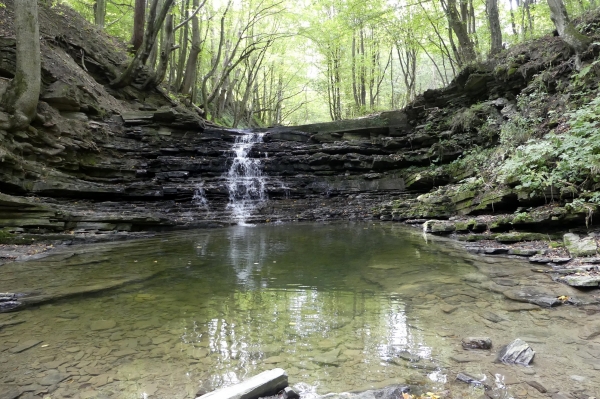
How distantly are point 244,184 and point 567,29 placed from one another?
460 inches

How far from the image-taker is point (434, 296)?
3967 mm

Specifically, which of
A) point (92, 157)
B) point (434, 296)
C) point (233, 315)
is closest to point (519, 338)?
point (434, 296)

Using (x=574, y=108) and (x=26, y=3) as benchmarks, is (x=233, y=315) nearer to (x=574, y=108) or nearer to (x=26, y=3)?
(x=574, y=108)

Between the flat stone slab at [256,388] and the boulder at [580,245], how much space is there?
4.89m

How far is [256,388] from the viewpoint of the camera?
203cm

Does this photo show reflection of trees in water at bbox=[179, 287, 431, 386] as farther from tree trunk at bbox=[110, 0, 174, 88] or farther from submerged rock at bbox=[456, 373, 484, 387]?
tree trunk at bbox=[110, 0, 174, 88]

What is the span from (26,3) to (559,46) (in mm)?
15599

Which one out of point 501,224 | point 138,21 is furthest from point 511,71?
point 138,21

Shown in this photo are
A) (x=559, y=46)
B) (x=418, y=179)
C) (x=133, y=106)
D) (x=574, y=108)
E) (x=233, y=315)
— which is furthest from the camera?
(x=133, y=106)

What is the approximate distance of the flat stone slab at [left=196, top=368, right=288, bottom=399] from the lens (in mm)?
1938

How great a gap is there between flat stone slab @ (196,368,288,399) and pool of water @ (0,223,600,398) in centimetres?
22

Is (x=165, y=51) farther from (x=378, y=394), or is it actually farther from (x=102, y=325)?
(x=378, y=394)

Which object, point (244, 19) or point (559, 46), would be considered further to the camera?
point (244, 19)

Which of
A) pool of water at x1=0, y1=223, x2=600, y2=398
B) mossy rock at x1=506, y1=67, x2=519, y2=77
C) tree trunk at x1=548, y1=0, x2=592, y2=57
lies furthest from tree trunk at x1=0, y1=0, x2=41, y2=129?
mossy rock at x1=506, y1=67, x2=519, y2=77
